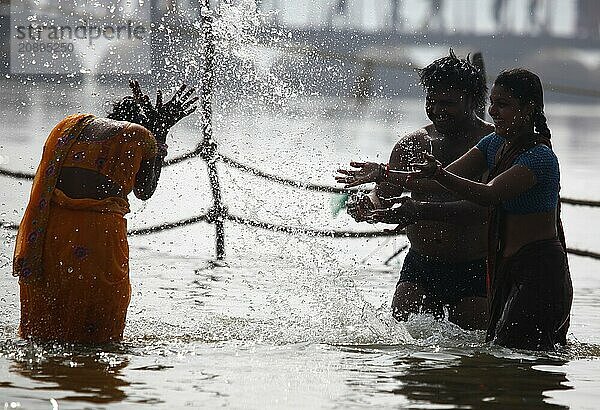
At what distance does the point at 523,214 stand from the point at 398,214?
24.2 inches

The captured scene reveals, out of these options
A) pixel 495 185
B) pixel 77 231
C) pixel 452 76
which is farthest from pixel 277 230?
pixel 495 185

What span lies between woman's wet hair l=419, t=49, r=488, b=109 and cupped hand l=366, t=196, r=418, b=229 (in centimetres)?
60

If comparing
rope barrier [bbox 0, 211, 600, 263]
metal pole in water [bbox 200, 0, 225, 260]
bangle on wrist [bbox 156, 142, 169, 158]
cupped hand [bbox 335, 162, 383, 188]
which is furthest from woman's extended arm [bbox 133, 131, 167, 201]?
metal pole in water [bbox 200, 0, 225, 260]

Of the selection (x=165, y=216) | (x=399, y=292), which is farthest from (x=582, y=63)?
(x=399, y=292)

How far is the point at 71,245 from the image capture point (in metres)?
5.37

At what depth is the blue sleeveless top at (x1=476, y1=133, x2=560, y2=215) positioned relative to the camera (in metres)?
5.22

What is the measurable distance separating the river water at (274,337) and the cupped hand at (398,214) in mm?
558

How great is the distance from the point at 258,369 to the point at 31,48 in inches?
543

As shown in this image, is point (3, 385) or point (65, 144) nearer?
point (3, 385)

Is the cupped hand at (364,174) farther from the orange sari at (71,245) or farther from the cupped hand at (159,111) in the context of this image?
the orange sari at (71,245)

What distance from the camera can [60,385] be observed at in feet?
15.1

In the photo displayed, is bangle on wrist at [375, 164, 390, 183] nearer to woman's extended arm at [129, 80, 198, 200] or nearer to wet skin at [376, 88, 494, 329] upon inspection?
wet skin at [376, 88, 494, 329]

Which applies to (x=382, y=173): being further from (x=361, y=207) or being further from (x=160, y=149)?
(x=160, y=149)

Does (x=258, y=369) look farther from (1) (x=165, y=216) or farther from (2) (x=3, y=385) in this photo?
(1) (x=165, y=216)
